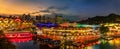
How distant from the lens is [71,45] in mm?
31922

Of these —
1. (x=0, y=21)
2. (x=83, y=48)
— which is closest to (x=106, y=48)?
(x=83, y=48)

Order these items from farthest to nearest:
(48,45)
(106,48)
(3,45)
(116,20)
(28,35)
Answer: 1. (116,20)
2. (28,35)
3. (106,48)
4. (48,45)
5. (3,45)

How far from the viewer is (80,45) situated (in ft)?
114

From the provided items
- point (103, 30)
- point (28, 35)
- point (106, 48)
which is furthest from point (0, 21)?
point (106, 48)

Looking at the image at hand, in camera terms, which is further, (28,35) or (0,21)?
(0,21)

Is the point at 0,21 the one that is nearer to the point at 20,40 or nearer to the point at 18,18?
the point at 18,18

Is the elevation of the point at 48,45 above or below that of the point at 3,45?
below

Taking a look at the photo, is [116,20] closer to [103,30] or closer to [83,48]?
[103,30]

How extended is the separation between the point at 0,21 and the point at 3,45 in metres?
47.1

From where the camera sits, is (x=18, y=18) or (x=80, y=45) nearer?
(x=80, y=45)

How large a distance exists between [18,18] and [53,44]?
3488 cm

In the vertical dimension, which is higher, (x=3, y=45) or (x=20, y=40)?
(x=3, y=45)

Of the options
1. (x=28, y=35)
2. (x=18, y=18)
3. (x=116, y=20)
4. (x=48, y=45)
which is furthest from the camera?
(x=116, y=20)

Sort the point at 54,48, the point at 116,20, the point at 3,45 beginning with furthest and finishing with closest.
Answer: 1. the point at 116,20
2. the point at 54,48
3. the point at 3,45
